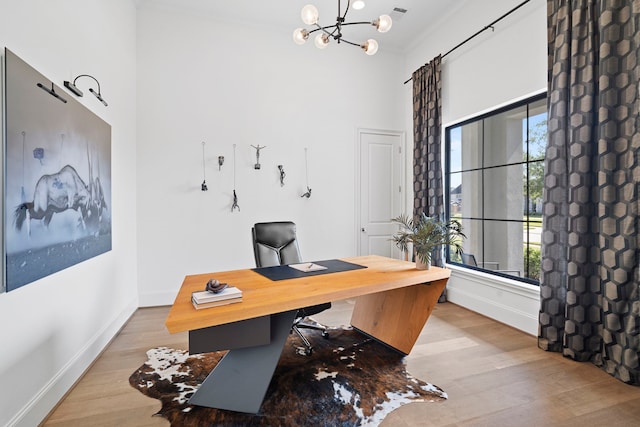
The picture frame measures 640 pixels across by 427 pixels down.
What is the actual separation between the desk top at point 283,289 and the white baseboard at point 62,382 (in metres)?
0.90

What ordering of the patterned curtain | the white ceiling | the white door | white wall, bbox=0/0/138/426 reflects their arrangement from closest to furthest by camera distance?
white wall, bbox=0/0/138/426
the white ceiling
the patterned curtain
the white door

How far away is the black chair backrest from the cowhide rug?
2.32 ft

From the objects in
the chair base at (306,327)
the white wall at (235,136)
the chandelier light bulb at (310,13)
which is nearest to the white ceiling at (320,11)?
the white wall at (235,136)

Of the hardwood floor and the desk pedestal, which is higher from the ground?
the desk pedestal

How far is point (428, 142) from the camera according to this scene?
396 centimetres

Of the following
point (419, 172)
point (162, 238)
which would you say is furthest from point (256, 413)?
point (419, 172)

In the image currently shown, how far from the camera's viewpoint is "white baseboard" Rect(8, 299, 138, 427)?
1615 millimetres

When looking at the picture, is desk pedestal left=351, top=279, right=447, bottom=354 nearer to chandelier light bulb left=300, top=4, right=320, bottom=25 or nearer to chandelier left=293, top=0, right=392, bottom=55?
chandelier left=293, top=0, right=392, bottom=55

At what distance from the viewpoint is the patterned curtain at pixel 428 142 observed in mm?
3861

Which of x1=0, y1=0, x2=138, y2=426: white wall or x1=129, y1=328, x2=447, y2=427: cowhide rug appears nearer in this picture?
x1=0, y1=0, x2=138, y2=426: white wall

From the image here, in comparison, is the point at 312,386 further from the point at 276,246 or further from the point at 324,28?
the point at 324,28

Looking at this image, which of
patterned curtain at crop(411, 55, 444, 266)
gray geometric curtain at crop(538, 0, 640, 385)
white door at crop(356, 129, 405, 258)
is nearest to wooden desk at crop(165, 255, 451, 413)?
gray geometric curtain at crop(538, 0, 640, 385)

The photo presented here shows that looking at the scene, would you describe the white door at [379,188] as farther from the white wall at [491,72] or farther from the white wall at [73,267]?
the white wall at [73,267]

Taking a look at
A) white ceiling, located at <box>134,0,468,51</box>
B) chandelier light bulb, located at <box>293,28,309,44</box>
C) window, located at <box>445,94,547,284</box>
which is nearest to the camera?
chandelier light bulb, located at <box>293,28,309,44</box>
